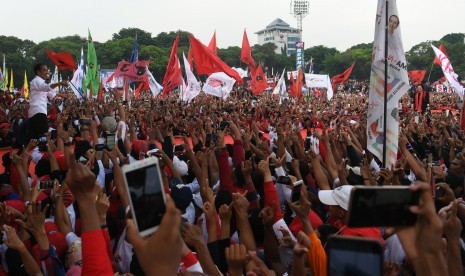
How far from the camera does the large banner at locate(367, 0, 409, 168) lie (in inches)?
248

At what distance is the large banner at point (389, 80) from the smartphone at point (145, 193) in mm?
5041

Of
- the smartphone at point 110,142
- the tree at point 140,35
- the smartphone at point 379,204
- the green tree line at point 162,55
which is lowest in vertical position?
the smartphone at point 110,142

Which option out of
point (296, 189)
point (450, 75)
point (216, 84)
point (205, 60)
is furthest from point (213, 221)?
point (216, 84)

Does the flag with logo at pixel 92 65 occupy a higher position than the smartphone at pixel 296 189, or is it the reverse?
the flag with logo at pixel 92 65

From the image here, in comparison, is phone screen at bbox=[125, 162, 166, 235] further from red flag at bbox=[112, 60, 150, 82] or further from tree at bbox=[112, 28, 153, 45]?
tree at bbox=[112, 28, 153, 45]

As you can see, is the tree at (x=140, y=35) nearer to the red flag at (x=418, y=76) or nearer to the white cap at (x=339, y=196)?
the red flag at (x=418, y=76)

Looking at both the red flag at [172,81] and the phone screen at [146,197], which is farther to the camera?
the red flag at [172,81]

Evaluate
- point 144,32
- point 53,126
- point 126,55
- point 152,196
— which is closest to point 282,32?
point 144,32

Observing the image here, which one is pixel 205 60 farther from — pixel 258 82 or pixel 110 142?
pixel 110 142

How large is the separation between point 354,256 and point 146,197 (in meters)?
0.64

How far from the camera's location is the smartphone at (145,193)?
1.54m

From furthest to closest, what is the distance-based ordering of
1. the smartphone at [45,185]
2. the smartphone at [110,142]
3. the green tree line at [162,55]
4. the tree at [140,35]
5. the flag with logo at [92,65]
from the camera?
the tree at [140,35]
the green tree line at [162,55]
the flag with logo at [92,65]
the smartphone at [110,142]
the smartphone at [45,185]

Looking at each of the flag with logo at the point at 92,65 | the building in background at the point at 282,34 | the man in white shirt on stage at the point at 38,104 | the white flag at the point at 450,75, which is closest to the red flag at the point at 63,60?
the man in white shirt on stage at the point at 38,104

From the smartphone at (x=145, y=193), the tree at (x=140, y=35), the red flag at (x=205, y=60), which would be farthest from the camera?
the tree at (x=140, y=35)
